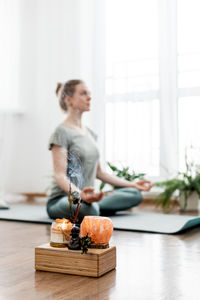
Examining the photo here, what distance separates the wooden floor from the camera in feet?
3.72

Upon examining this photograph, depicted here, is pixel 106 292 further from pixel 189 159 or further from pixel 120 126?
pixel 120 126

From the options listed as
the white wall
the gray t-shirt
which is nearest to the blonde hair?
the gray t-shirt

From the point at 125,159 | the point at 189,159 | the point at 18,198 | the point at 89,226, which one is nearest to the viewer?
the point at 89,226

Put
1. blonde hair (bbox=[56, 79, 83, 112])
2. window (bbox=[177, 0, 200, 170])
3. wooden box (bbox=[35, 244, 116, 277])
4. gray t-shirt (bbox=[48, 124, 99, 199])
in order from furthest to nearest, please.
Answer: window (bbox=[177, 0, 200, 170])
blonde hair (bbox=[56, 79, 83, 112])
gray t-shirt (bbox=[48, 124, 99, 199])
wooden box (bbox=[35, 244, 116, 277])

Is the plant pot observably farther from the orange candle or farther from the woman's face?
the orange candle

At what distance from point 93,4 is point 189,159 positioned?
64.4 inches

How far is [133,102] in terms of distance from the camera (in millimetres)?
3896

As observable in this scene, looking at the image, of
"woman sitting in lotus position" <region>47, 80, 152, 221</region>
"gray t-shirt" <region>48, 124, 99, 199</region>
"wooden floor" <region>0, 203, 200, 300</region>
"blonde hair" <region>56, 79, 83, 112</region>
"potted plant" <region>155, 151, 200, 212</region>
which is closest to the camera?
"wooden floor" <region>0, 203, 200, 300</region>

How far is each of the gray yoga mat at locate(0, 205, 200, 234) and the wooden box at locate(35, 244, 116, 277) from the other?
87 centimetres

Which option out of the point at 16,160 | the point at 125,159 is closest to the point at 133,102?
the point at 125,159

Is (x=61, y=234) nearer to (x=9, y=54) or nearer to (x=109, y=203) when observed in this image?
(x=109, y=203)

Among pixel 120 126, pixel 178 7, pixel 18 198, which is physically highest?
pixel 178 7

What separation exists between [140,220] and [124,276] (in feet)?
4.34

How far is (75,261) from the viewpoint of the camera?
1.31 m
